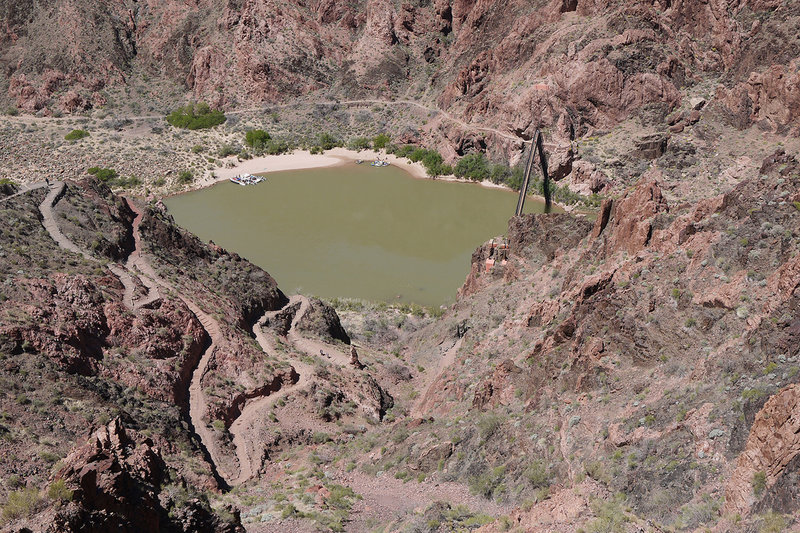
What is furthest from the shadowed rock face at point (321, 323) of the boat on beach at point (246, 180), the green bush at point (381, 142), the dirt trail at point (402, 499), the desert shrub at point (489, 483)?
the green bush at point (381, 142)

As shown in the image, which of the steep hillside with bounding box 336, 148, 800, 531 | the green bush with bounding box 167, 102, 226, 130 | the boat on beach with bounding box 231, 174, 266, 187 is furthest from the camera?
the green bush with bounding box 167, 102, 226, 130

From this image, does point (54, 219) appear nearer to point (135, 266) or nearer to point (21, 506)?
point (135, 266)

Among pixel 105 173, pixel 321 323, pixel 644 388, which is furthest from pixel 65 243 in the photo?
pixel 105 173

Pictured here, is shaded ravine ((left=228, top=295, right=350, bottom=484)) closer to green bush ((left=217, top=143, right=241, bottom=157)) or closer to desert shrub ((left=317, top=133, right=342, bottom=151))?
green bush ((left=217, top=143, right=241, bottom=157))

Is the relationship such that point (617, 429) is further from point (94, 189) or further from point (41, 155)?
point (41, 155)

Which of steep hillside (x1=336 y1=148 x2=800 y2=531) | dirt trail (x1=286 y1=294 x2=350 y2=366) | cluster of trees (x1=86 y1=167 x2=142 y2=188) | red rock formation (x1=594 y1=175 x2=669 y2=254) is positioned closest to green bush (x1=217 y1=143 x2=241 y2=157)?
cluster of trees (x1=86 y1=167 x2=142 y2=188)

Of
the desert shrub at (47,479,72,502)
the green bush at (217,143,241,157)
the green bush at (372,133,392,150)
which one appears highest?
the desert shrub at (47,479,72,502)

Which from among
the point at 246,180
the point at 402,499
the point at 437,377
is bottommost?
the point at 246,180
